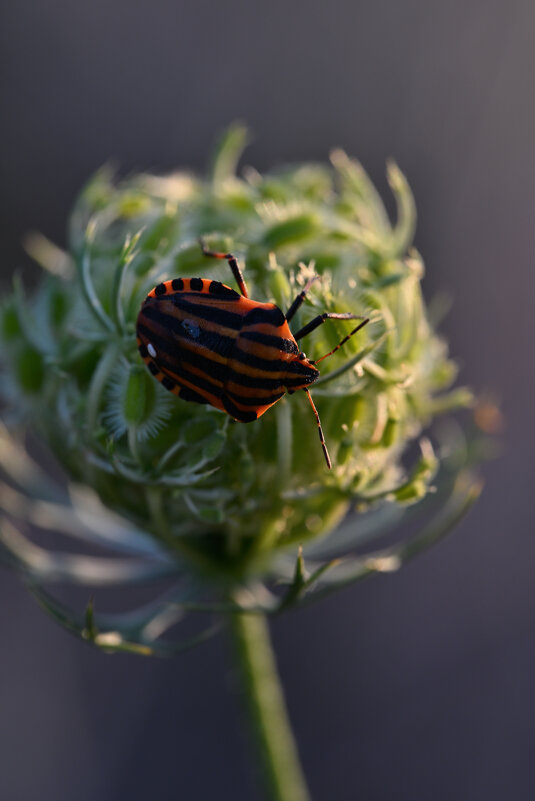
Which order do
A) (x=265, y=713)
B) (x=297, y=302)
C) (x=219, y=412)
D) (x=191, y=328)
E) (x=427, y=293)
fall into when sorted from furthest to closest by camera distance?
(x=427, y=293)
(x=265, y=713)
(x=219, y=412)
(x=297, y=302)
(x=191, y=328)

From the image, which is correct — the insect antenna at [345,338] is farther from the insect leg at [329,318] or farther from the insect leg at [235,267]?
the insect leg at [235,267]

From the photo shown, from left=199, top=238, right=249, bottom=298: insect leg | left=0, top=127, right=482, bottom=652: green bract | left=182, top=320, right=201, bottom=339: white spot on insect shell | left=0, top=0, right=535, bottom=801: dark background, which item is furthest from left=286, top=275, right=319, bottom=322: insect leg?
left=0, top=0, right=535, bottom=801: dark background

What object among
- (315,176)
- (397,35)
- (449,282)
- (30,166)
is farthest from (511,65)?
(315,176)

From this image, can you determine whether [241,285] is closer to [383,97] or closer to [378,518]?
[378,518]

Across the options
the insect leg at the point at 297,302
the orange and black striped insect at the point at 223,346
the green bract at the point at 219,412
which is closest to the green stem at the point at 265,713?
the green bract at the point at 219,412

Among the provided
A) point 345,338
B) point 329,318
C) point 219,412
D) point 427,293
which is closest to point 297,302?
point 329,318

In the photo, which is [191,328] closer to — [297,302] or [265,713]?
[297,302]

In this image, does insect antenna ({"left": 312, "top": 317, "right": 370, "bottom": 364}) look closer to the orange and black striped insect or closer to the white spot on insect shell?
the orange and black striped insect
